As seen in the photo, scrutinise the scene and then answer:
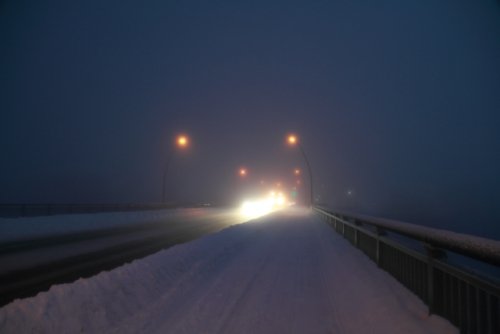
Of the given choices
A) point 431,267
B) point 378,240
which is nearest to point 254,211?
point 378,240

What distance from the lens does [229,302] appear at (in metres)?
5.88

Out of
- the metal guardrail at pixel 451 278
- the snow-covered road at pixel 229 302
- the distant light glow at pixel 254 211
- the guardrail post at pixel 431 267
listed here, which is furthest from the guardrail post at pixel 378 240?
the distant light glow at pixel 254 211

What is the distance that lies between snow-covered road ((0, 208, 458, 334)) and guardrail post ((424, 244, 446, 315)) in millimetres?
196

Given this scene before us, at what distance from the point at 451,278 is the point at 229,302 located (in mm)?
3298

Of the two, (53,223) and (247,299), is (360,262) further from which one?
(53,223)

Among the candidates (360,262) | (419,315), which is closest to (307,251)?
(360,262)

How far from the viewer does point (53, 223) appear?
74.4 ft

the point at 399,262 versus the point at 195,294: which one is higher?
the point at 399,262

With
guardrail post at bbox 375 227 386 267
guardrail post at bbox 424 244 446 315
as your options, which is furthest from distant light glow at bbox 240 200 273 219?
guardrail post at bbox 424 244 446 315

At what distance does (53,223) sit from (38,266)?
1473 cm

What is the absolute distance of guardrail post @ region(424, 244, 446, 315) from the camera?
4816 millimetres

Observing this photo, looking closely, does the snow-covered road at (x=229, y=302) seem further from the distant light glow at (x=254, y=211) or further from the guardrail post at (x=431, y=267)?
the distant light glow at (x=254, y=211)

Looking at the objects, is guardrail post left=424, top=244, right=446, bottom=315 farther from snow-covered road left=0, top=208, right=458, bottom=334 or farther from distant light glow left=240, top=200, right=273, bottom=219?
distant light glow left=240, top=200, right=273, bottom=219

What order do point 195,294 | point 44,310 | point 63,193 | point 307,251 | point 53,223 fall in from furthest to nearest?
1. point 63,193
2. point 53,223
3. point 307,251
4. point 195,294
5. point 44,310
